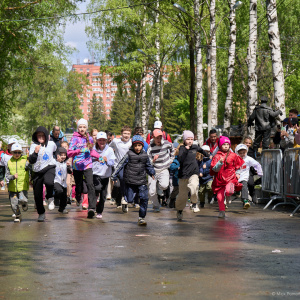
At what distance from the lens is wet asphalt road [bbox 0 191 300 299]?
6.17 metres

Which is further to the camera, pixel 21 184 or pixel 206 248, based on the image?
pixel 21 184

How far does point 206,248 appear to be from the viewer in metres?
8.98

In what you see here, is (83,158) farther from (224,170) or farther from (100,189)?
(224,170)

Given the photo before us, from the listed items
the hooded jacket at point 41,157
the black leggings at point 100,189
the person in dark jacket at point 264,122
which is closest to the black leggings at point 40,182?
the hooded jacket at point 41,157

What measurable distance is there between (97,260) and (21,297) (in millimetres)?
2157

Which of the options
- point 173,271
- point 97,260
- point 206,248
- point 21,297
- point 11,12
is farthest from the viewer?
point 11,12

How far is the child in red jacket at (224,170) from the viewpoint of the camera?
14.2 metres

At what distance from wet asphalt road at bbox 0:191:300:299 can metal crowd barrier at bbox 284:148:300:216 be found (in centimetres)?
147

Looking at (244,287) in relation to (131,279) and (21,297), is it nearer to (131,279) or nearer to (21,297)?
(131,279)

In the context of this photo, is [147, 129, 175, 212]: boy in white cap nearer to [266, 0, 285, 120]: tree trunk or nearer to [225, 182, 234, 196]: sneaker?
[225, 182, 234, 196]: sneaker

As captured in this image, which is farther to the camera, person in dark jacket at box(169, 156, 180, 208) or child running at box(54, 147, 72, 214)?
person in dark jacket at box(169, 156, 180, 208)

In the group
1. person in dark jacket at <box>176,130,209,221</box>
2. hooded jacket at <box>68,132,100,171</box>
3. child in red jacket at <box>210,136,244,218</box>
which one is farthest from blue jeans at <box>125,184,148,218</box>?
child in red jacket at <box>210,136,244,218</box>

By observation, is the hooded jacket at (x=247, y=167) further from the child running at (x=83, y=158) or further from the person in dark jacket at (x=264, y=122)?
the child running at (x=83, y=158)

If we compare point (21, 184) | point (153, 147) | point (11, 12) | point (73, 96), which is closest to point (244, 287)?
point (21, 184)
